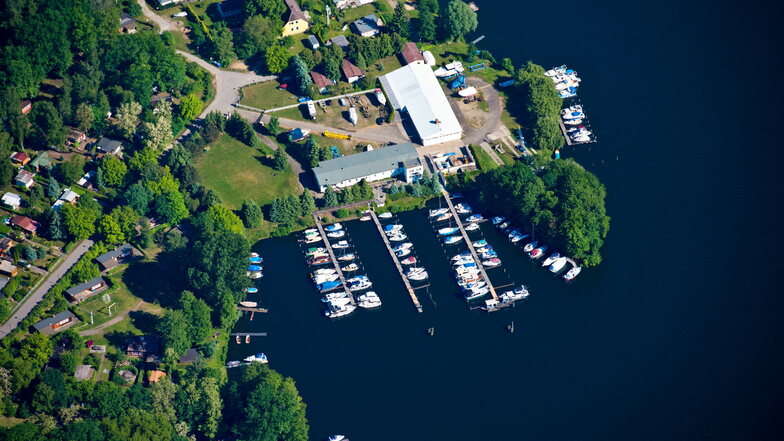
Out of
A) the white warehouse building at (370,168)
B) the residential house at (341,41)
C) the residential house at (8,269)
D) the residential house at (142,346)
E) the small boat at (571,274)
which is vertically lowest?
the residential house at (142,346)

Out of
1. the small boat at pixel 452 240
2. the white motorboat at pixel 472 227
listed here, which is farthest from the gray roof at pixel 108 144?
the white motorboat at pixel 472 227

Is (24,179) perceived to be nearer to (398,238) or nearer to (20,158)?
(20,158)

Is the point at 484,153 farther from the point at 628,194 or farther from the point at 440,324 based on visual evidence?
the point at 440,324

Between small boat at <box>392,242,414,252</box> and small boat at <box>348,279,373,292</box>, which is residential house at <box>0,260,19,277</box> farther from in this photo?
small boat at <box>392,242,414,252</box>

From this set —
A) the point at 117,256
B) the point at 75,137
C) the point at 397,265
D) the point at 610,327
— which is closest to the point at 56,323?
the point at 117,256

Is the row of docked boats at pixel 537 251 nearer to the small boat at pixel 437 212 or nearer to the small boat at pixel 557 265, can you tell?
the small boat at pixel 557 265

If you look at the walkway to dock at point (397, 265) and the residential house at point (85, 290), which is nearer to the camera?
the residential house at point (85, 290)

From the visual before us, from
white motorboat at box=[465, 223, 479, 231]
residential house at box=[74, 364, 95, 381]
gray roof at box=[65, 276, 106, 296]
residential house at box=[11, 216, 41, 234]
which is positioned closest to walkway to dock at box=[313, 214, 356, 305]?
white motorboat at box=[465, 223, 479, 231]
